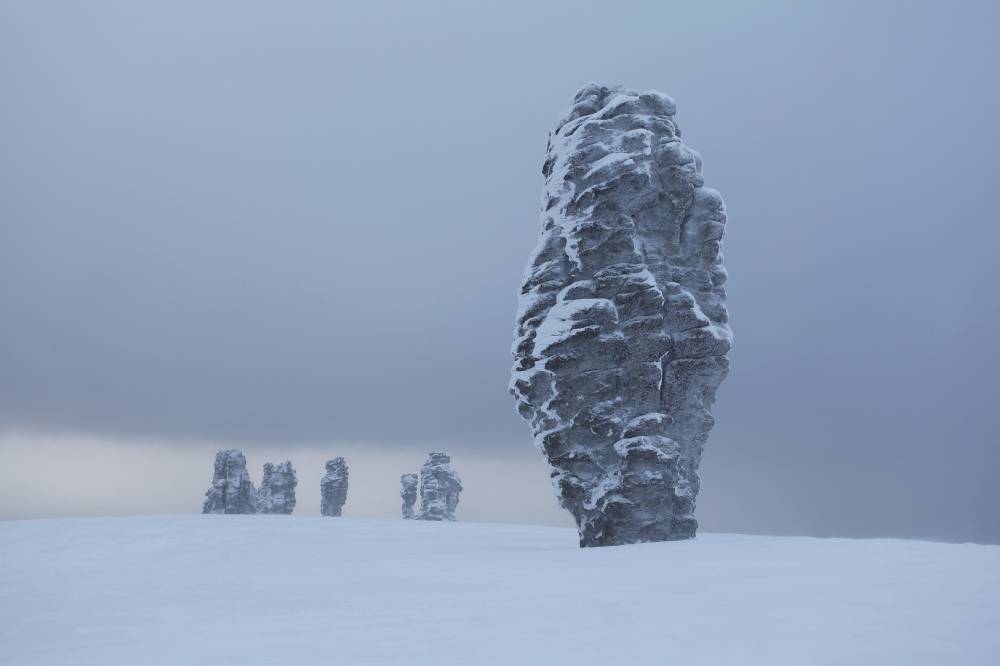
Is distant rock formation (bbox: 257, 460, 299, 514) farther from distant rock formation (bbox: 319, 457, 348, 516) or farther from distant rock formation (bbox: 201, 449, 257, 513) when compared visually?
distant rock formation (bbox: 201, 449, 257, 513)

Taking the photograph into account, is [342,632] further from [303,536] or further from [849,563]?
[303,536]

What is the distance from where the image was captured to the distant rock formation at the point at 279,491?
70.1 m

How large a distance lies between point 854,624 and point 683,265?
13.7 metres

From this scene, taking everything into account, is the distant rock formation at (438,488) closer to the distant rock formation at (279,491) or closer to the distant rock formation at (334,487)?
the distant rock formation at (334,487)

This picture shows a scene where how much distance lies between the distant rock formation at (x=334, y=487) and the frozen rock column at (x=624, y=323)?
55.8 metres

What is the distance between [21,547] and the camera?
18609 millimetres

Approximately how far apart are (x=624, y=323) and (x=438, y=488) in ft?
172

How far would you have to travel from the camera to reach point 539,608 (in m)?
7.41

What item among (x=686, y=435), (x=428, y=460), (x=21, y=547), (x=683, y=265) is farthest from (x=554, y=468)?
(x=428, y=460)

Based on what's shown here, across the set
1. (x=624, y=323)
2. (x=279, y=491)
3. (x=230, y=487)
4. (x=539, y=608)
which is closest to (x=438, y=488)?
(x=279, y=491)

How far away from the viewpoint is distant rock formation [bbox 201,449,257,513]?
61.7 meters

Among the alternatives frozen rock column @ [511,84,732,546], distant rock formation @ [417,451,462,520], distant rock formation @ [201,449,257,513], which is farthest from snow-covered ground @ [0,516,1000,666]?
distant rock formation @ [417,451,462,520]

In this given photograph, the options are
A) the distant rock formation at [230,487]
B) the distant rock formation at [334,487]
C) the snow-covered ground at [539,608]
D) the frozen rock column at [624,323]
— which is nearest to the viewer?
the snow-covered ground at [539,608]

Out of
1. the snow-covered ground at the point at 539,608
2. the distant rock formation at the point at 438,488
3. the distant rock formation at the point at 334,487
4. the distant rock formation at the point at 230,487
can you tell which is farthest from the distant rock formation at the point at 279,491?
the snow-covered ground at the point at 539,608
